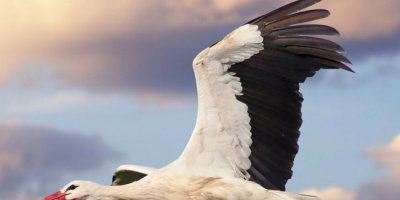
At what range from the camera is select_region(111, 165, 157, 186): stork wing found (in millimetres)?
12711

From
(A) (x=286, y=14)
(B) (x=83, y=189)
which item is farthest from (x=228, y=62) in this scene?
(B) (x=83, y=189)

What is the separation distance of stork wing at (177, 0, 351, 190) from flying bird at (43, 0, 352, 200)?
0.01 metres

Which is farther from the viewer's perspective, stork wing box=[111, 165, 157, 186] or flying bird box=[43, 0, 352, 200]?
stork wing box=[111, 165, 157, 186]

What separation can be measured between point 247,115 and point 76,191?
8.67 feet

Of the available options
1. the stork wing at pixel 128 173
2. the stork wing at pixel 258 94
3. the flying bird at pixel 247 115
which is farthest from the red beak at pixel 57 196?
the stork wing at pixel 128 173

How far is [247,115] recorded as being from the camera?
11500mm

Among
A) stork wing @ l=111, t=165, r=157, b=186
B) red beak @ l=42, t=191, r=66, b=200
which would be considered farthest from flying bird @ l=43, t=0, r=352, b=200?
stork wing @ l=111, t=165, r=157, b=186

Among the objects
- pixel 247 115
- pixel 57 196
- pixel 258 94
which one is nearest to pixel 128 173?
pixel 57 196

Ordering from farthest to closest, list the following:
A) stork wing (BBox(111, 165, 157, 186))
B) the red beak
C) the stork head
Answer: stork wing (BBox(111, 165, 157, 186)) → the red beak → the stork head

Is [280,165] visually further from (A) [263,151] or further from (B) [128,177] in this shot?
(B) [128,177]

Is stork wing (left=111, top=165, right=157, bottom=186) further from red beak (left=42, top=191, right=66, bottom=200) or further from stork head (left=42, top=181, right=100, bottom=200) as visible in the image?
red beak (left=42, top=191, right=66, bottom=200)

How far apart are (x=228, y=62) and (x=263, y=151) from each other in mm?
1498

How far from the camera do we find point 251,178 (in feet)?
38.1

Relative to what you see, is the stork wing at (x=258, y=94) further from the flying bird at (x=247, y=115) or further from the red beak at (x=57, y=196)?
the red beak at (x=57, y=196)
